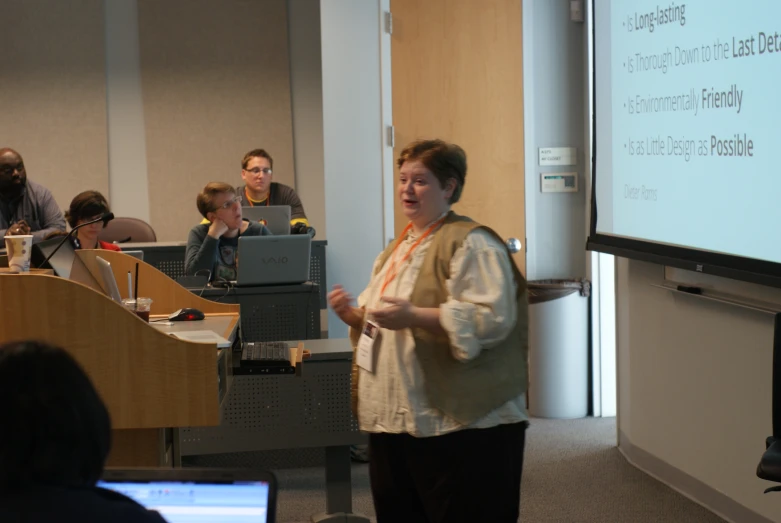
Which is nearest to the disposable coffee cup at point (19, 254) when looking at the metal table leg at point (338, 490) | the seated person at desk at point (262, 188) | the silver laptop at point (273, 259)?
the metal table leg at point (338, 490)

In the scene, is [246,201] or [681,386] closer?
[681,386]

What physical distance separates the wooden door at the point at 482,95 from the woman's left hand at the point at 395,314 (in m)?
3.44

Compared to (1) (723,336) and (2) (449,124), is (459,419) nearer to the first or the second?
(1) (723,336)

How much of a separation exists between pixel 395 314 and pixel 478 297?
0.74 ft

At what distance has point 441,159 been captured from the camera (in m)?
2.52

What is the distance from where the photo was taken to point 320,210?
26.0 feet

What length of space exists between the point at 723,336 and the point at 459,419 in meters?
1.77

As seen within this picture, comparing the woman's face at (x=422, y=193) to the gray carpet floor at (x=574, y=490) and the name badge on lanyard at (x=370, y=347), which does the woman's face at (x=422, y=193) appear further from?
the gray carpet floor at (x=574, y=490)

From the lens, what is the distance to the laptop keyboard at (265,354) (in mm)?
2969

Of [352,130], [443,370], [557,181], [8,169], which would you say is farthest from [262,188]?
[443,370]

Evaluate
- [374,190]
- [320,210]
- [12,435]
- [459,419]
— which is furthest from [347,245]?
[12,435]

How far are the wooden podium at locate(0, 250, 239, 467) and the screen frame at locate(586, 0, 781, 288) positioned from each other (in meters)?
1.88

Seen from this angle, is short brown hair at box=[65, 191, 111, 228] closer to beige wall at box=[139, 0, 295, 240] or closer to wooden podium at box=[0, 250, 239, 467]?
wooden podium at box=[0, 250, 239, 467]

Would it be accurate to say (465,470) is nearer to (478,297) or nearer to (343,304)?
(478,297)
